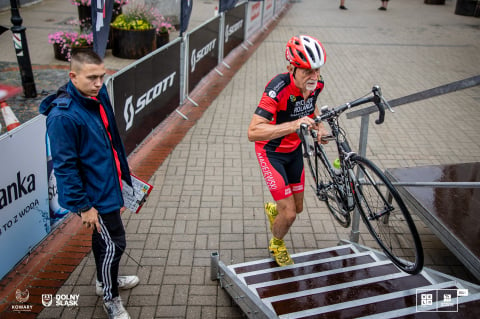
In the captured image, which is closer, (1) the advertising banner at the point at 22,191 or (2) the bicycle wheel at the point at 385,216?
(2) the bicycle wheel at the point at 385,216

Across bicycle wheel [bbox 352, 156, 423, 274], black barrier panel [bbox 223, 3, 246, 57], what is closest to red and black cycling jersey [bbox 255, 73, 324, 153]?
bicycle wheel [bbox 352, 156, 423, 274]

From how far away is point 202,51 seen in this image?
9391 mm

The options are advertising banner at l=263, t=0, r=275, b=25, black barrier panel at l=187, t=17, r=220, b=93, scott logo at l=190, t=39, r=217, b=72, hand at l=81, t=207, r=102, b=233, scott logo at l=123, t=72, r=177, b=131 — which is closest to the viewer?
hand at l=81, t=207, r=102, b=233

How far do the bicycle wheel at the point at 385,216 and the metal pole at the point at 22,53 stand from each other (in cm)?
715

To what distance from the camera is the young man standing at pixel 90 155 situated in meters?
2.99

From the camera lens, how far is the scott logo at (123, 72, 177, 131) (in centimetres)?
601

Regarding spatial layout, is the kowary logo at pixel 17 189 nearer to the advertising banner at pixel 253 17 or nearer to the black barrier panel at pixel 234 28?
the black barrier panel at pixel 234 28

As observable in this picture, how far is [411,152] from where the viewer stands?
695 centimetres

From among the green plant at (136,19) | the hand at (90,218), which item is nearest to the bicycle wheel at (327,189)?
the hand at (90,218)

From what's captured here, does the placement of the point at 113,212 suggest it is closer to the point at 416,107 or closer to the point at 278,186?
the point at 278,186

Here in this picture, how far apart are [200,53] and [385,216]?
22.0ft

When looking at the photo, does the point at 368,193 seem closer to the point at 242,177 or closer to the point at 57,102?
the point at 57,102

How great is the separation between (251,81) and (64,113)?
25.5ft

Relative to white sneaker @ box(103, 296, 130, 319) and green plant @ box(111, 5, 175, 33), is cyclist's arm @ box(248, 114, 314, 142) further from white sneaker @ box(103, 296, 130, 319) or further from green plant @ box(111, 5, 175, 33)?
green plant @ box(111, 5, 175, 33)
